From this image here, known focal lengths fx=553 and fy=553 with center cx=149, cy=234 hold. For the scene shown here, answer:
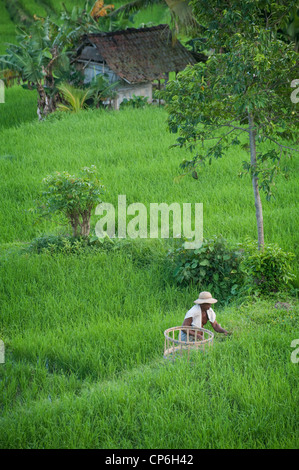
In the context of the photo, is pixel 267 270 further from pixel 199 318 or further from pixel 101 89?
pixel 101 89

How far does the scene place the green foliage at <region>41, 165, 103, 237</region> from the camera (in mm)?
7496

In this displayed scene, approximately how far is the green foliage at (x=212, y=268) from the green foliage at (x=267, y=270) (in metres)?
0.27

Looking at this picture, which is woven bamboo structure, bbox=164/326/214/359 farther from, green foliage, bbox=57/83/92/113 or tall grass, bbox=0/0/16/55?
tall grass, bbox=0/0/16/55

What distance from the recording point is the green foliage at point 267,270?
6.10 m

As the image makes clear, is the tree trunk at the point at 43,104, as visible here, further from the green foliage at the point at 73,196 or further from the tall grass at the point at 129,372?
the tall grass at the point at 129,372

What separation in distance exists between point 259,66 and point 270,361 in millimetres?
3085

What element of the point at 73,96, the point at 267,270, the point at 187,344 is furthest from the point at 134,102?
the point at 187,344

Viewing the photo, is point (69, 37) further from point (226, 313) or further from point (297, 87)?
point (226, 313)

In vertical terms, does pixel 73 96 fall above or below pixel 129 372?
above

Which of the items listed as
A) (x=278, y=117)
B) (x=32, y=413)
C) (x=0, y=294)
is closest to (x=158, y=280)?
(x=0, y=294)

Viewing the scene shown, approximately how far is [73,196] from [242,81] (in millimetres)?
2718

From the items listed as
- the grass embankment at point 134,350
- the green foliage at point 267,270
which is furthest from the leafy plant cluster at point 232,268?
the grass embankment at point 134,350

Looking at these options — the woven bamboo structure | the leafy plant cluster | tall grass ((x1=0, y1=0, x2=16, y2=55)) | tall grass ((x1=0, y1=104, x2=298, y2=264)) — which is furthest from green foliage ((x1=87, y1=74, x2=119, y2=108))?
the woven bamboo structure

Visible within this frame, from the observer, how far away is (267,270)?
242 inches
